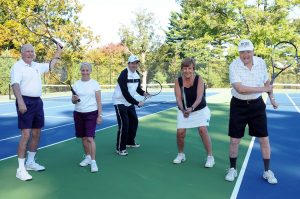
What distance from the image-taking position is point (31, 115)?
5301 millimetres

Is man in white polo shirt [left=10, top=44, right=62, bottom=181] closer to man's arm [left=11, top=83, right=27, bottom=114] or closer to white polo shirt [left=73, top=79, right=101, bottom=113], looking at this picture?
man's arm [left=11, top=83, right=27, bottom=114]

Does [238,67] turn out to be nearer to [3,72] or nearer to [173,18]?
[3,72]

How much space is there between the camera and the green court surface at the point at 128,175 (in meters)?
4.65

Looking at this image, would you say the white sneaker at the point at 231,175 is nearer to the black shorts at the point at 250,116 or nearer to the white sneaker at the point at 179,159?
the black shorts at the point at 250,116

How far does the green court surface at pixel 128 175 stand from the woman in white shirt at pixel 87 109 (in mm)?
465

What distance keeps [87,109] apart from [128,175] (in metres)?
1.16

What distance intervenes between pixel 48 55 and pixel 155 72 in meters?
11.4

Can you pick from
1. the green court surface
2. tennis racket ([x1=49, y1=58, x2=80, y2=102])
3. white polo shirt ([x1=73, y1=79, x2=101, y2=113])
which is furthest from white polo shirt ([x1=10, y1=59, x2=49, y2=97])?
the green court surface

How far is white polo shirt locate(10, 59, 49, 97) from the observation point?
202 inches

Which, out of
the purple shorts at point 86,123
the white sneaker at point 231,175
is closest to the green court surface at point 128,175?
the white sneaker at point 231,175

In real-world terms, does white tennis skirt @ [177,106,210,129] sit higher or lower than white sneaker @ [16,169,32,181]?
higher

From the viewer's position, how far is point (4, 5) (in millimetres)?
28000

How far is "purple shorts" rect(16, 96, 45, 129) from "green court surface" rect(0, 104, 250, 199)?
0.73 metres

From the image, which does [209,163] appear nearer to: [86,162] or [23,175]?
[86,162]
